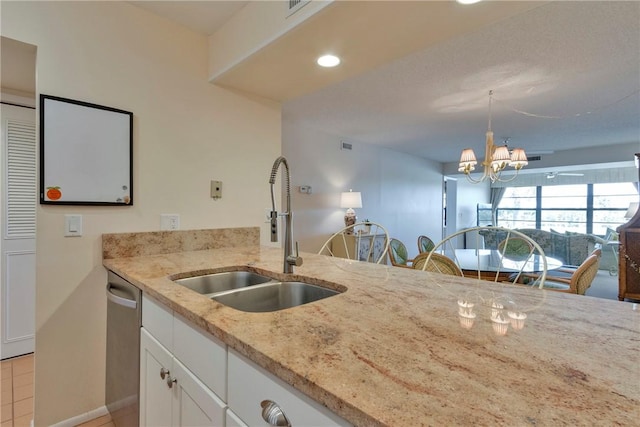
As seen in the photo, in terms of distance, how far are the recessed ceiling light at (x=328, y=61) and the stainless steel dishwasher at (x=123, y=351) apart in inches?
61.1

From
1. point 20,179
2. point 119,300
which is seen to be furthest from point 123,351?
point 20,179

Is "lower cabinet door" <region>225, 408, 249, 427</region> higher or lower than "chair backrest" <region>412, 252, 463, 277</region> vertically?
lower

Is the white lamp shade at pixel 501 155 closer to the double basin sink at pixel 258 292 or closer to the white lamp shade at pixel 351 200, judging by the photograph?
the white lamp shade at pixel 351 200

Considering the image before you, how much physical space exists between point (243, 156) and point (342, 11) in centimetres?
131

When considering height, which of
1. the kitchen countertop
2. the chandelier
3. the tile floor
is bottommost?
the tile floor

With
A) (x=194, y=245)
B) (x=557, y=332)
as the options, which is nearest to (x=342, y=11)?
(x=557, y=332)

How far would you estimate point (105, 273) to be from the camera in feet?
5.89

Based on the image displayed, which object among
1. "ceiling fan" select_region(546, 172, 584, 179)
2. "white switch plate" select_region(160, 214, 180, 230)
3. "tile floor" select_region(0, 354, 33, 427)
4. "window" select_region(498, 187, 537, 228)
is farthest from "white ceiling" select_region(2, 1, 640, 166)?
"window" select_region(498, 187, 537, 228)

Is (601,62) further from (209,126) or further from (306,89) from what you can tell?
(209,126)

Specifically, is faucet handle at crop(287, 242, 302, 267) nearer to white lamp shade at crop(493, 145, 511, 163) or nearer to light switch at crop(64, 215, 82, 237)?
light switch at crop(64, 215, 82, 237)

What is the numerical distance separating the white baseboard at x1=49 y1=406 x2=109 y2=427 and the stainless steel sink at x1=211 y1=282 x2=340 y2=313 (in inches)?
48.7

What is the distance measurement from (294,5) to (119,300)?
1.67 meters

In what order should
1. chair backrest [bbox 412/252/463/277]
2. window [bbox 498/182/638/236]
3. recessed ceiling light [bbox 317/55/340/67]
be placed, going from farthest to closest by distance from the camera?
1. window [bbox 498/182/638/236]
2. chair backrest [bbox 412/252/463/277]
3. recessed ceiling light [bbox 317/55/340/67]

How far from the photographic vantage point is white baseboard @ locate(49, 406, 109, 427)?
170 cm
